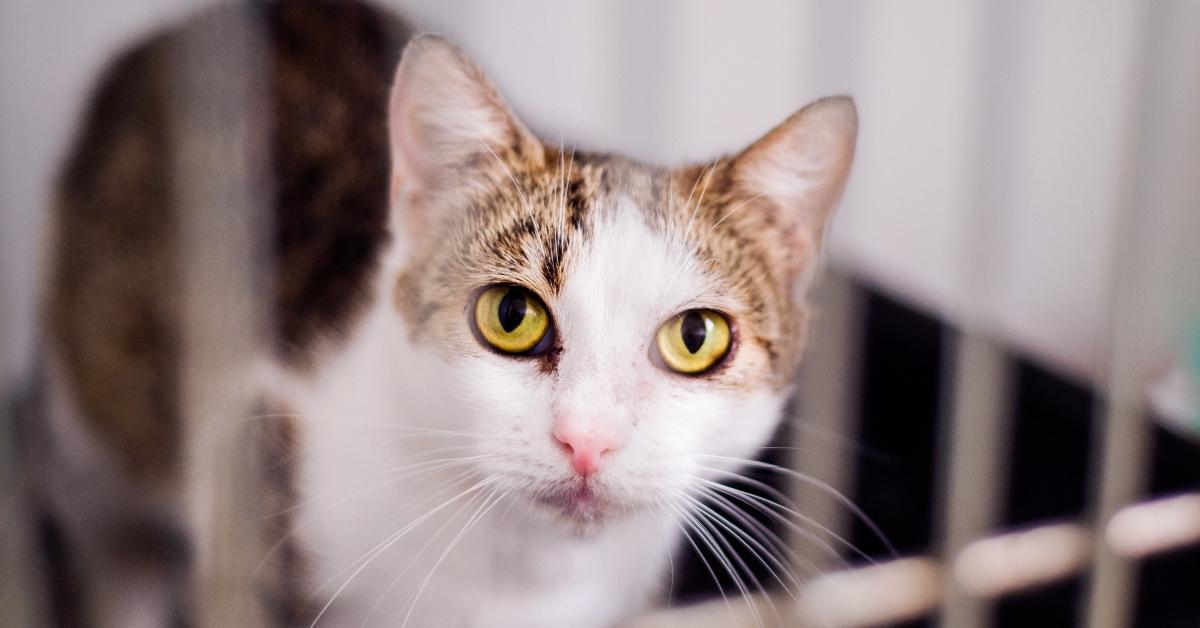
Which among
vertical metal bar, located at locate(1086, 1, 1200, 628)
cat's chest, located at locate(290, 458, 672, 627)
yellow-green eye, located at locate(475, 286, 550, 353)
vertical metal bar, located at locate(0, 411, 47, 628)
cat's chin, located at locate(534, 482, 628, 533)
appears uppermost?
vertical metal bar, located at locate(1086, 1, 1200, 628)

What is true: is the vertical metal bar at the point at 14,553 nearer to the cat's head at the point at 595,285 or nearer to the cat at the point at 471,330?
the cat at the point at 471,330

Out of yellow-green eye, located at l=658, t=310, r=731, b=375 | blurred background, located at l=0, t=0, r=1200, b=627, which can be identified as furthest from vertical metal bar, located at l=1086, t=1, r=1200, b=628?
yellow-green eye, located at l=658, t=310, r=731, b=375

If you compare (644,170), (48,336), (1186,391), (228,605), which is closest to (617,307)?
(644,170)

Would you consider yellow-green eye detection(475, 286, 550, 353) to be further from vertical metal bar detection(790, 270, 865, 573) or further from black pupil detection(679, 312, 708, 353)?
vertical metal bar detection(790, 270, 865, 573)

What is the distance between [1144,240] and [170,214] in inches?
29.9

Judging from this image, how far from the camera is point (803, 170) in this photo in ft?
1.69

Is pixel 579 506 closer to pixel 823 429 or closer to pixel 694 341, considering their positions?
pixel 694 341

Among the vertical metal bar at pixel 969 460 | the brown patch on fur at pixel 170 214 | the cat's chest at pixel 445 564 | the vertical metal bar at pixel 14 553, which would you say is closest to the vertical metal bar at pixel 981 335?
the vertical metal bar at pixel 969 460

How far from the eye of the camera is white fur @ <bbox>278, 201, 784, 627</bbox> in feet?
1.60

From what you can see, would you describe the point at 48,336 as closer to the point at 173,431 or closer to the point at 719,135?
the point at 173,431

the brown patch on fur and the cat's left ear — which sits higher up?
the cat's left ear

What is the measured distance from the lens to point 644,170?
55 cm

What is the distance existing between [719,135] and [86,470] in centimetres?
67

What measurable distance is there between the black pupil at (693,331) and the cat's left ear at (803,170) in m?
0.08
